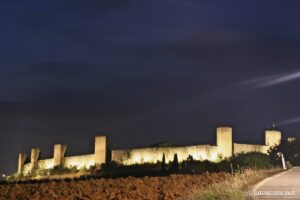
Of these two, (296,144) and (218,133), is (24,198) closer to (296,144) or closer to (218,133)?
(296,144)

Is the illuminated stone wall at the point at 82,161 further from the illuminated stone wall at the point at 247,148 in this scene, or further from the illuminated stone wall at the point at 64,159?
the illuminated stone wall at the point at 247,148

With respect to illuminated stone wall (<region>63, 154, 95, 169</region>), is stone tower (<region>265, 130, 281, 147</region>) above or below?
above

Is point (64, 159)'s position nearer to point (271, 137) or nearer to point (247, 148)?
point (247, 148)

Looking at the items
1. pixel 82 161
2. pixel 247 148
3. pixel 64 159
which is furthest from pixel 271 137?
pixel 64 159

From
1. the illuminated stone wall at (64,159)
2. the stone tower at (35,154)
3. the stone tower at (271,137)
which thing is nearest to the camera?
the stone tower at (271,137)

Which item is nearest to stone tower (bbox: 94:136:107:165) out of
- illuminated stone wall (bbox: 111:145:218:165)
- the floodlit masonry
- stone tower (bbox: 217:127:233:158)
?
the floodlit masonry

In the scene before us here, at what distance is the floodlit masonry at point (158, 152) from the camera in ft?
176

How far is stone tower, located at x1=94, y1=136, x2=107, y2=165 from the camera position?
209ft

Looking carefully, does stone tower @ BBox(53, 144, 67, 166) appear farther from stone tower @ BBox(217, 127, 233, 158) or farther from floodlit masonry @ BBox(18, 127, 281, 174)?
stone tower @ BBox(217, 127, 233, 158)

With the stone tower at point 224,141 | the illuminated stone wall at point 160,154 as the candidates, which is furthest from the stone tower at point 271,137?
the illuminated stone wall at point 160,154

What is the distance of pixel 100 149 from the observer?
64.8 metres

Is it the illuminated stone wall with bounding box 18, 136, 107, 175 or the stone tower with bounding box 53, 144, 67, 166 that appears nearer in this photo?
the illuminated stone wall with bounding box 18, 136, 107, 175

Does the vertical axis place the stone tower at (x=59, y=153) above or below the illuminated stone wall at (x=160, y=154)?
above

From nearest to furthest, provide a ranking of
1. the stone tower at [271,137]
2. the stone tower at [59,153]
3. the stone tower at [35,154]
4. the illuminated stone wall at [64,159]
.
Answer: the stone tower at [271,137], the illuminated stone wall at [64,159], the stone tower at [59,153], the stone tower at [35,154]
